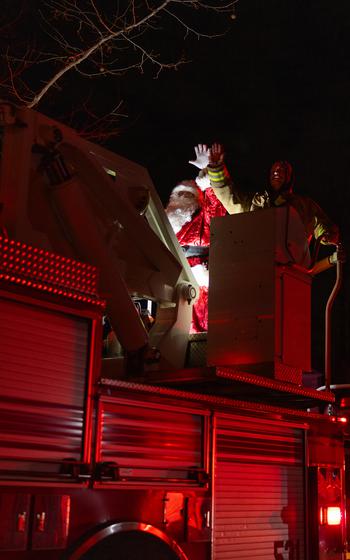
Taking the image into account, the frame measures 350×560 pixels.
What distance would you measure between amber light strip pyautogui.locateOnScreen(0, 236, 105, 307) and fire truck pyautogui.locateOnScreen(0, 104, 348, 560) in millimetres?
11

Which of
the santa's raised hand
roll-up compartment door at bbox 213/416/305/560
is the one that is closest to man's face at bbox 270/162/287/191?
the santa's raised hand

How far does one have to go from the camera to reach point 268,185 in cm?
759

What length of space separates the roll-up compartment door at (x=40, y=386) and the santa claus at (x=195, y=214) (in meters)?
3.05

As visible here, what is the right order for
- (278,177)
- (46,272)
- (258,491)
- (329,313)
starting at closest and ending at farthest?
1. (46,272)
2. (258,491)
3. (278,177)
4. (329,313)

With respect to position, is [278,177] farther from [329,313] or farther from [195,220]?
[329,313]

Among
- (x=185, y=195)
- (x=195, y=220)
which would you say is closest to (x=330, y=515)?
(x=195, y=220)

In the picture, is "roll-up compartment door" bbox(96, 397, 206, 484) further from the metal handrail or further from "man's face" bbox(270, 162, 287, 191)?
"man's face" bbox(270, 162, 287, 191)

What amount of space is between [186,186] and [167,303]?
6.04ft

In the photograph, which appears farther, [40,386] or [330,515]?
[330,515]

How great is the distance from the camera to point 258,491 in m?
6.02

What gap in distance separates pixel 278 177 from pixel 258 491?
311cm

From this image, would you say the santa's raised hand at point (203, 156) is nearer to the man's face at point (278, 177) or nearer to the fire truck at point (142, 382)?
the man's face at point (278, 177)

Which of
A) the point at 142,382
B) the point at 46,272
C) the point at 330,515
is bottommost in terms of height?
the point at 330,515

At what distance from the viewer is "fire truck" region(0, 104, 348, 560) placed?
409 centimetres
